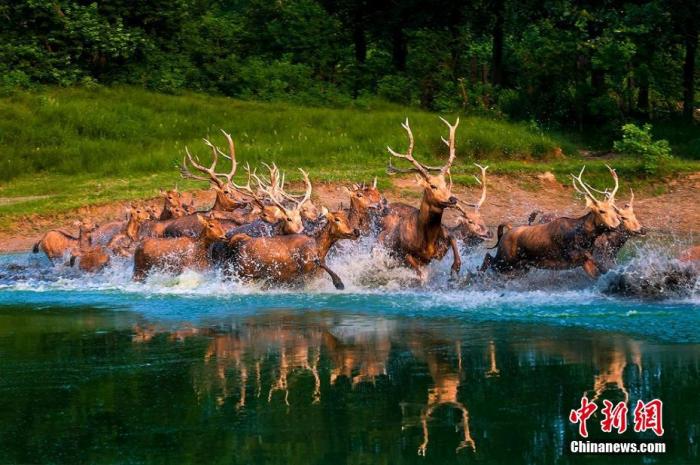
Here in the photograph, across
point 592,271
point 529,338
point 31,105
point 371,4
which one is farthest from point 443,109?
point 529,338

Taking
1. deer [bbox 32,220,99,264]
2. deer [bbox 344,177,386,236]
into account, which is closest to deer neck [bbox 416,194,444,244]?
deer [bbox 344,177,386,236]

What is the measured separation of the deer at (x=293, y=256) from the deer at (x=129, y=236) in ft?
9.57

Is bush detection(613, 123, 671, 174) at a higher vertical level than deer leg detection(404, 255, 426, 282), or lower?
higher

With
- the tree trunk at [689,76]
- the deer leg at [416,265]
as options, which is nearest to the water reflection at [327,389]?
the deer leg at [416,265]

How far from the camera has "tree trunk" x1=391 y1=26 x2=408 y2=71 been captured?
117 feet

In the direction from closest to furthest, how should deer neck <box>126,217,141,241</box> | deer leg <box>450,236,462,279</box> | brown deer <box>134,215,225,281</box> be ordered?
1. deer leg <box>450,236,462,279</box>
2. brown deer <box>134,215,225,281</box>
3. deer neck <box>126,217,141,241</box>

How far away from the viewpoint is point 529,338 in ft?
39.8

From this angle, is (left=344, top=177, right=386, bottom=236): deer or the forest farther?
the forest

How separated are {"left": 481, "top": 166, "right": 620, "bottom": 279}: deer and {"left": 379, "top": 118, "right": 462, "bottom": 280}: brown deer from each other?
0.64m

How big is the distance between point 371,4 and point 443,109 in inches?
255

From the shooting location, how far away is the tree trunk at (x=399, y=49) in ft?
117

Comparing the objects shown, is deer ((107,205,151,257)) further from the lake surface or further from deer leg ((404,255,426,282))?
deer leg ((404,255,426,282))

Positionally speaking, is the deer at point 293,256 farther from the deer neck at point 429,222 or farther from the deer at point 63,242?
the deer at point 63,242

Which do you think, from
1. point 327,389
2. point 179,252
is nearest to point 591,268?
point 179,252
